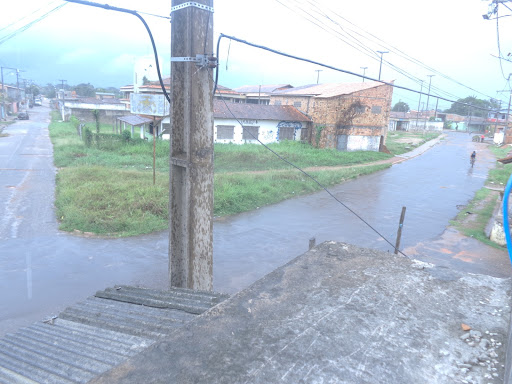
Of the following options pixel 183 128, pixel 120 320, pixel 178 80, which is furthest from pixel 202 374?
pixel 178 80

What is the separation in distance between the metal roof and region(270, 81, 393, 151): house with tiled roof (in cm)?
2903

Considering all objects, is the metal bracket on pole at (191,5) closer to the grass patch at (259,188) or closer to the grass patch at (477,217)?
the grass patch at (259,188)

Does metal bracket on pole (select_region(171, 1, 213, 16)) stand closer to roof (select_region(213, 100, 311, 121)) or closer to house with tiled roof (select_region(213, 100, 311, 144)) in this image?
house with tiled roof (select_region(213, 100, 311, 144))

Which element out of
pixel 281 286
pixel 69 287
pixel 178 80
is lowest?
pixel 69 287

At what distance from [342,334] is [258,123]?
28307mm

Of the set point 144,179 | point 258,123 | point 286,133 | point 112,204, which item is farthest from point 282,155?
point 112,204

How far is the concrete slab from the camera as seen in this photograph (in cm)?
207

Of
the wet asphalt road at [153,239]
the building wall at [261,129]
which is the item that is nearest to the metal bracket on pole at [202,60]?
the wet asphalt road at [153,239]

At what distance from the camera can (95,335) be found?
311cm

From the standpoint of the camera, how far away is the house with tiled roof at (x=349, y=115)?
31.0m

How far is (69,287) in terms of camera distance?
788 centimetres

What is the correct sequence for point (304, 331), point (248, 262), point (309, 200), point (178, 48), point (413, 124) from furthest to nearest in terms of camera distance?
point (413, 124)
point (309, 200)
point (248, 262)
point (178, 48)
point (304, 331)

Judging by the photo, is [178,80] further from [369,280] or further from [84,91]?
[84,91]

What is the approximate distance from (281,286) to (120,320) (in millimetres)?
1467
